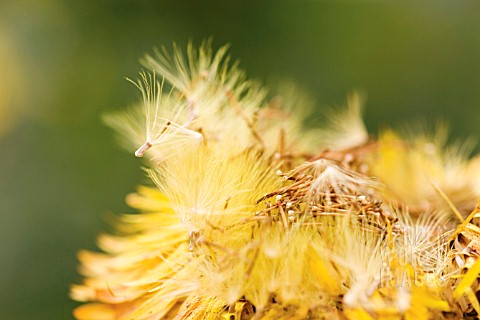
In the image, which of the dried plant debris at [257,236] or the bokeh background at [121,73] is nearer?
the dried plant debris at [257,236]

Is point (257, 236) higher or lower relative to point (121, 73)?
lower

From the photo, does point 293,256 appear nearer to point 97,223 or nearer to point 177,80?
point 177,80

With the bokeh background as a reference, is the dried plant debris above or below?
below

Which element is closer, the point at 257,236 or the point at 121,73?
the point at 257,236

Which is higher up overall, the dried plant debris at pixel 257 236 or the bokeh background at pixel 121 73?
the bokeh background at pixel 121 73

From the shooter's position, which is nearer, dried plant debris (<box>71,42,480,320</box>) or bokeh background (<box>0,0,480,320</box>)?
dried plant debris (<box>71,42,480,320</box>)
